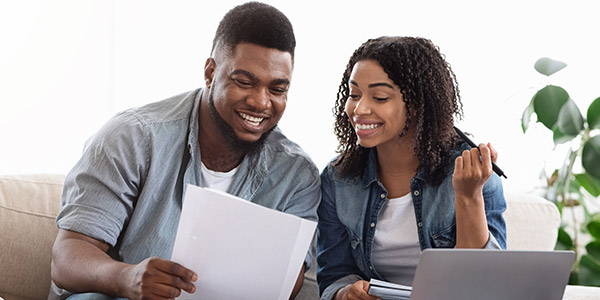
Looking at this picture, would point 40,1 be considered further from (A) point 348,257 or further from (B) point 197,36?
(A) point 348,257

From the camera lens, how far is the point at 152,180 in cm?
156

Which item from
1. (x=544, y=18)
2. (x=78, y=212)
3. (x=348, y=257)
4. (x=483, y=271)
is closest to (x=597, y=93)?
(x=544, y=18)

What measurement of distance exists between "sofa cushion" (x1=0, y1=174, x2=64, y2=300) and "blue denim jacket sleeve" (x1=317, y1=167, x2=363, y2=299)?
761 mm

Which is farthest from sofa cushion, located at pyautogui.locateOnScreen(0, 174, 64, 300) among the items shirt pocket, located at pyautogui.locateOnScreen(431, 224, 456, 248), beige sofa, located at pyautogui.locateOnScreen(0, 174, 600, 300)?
shirt pocket, located at pyautogui.locateOnScreen(431, 224, 456, 248)

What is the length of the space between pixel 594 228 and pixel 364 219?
130 cm

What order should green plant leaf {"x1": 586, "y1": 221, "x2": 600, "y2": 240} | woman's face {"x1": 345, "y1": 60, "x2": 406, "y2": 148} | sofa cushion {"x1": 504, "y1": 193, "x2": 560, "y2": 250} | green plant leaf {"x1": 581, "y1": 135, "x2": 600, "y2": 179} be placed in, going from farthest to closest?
green plant leaf {"x1": 586, "y1": 221, "x2": 600, "y2": 240}
green plant leaf {"x1": 581, "y1": 135, "x2": 600, "y2": 179}
sofa cushion {"x1": 504, "y1": 193, "x2": 560, "y2": 250}
woman's face {"x1": 345, "y1": 60, "x2": 406, "y2": 148}

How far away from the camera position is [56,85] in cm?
338

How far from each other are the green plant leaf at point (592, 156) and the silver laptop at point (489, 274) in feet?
4.31

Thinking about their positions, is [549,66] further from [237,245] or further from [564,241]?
[237,245]

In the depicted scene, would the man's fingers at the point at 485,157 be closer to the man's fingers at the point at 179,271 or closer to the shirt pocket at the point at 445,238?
the shirt pocket at the point at 445,238

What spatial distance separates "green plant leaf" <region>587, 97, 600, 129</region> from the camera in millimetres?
2336

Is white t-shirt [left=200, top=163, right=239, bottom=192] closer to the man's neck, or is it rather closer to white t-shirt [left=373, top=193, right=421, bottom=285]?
the man's neck

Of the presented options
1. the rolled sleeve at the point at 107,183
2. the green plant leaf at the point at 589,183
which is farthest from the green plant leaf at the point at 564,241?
the rolled sleeve at the point at 107,183

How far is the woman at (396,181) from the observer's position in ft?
5.18
